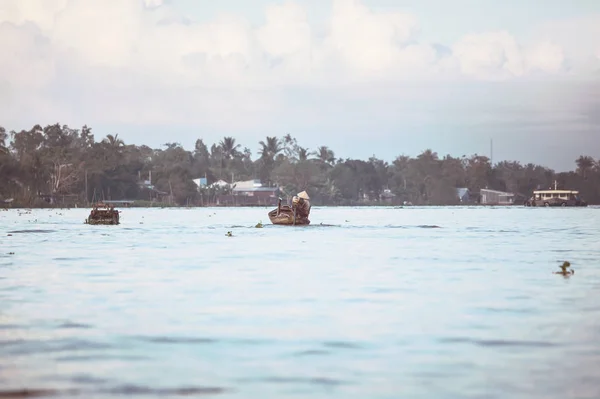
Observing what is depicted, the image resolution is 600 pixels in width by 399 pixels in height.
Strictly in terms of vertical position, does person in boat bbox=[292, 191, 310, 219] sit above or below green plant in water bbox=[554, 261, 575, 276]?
above

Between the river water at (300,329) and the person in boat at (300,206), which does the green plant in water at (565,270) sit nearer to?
the river water at (300,329)

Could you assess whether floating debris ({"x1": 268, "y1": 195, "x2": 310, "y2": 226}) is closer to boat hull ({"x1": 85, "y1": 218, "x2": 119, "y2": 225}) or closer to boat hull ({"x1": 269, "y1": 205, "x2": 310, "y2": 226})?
boat hull ({"x1": 269, "y1": 205, "x2": 310, "y2": 226})

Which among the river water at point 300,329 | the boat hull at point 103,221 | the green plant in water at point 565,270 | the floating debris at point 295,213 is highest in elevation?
the floating debris at point 295,213

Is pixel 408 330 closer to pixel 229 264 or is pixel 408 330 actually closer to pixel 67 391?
pixel 67 391

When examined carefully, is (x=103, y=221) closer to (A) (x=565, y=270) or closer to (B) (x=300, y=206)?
(B) (x=300, y=206)

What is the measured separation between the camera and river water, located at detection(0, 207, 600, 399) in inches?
515

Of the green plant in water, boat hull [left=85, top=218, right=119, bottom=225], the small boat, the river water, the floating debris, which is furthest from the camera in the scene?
boat hull [left=85, top=218, right=119, bottom=225]

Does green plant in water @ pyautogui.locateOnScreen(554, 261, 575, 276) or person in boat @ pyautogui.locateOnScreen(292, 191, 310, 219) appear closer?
green plant in water @ pyautogui.locateOnScreen(554, 261, 575, 276)

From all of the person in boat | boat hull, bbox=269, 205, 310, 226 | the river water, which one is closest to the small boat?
boat hull, bbox=269, 205, 310, 226

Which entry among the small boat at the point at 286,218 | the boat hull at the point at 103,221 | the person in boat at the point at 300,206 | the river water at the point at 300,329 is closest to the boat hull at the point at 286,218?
the small boat at the point at 286,218

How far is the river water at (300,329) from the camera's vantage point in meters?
13.1

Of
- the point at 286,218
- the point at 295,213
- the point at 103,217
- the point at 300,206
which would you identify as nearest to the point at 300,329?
the point at 295,213

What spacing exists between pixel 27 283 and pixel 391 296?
1068 centimetres

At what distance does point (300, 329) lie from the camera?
60.0 feet
